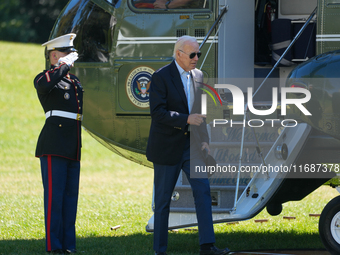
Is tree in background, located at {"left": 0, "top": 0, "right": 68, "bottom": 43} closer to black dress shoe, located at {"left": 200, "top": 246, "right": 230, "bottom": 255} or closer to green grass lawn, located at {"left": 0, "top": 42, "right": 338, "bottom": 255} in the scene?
green grass lawn, located at {"left": 0, "top": 42, "right": 338, "bottom": 255}

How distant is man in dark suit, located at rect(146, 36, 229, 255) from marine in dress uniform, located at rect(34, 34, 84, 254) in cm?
85

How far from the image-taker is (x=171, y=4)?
554 cm

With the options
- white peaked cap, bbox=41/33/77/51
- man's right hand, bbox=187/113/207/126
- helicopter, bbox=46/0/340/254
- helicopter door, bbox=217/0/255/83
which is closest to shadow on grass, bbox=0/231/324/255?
helicopter, bbox=46/0/340/254

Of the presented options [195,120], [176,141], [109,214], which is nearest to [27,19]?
[109,214]

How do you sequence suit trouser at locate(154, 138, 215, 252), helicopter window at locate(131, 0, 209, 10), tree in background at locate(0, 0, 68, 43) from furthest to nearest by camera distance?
tree in background at locate(0, 0, 68, 43) < helicopter window at locate(131, 0, 209, 10) < suit trouser at locate(154, 138, 215, 252)

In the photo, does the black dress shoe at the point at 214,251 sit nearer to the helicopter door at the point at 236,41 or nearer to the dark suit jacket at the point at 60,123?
the dark suit jacket at the point at 60,123

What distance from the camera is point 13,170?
37.2 feet

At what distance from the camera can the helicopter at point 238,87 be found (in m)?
4.33

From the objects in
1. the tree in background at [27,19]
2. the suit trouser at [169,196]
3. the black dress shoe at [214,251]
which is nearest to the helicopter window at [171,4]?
the suit trouser at [169,196]

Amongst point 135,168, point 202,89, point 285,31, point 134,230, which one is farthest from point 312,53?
point 135,168

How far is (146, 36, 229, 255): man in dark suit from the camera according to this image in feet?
13.4

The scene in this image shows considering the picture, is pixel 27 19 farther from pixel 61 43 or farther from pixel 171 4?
pixel 61 43

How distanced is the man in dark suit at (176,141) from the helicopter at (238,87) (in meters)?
0.19

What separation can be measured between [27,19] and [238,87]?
109 feet
